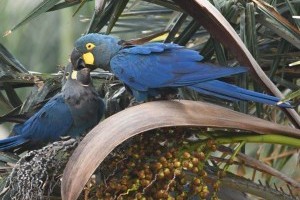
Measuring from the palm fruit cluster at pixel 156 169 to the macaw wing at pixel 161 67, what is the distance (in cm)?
25

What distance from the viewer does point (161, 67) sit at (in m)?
1.94

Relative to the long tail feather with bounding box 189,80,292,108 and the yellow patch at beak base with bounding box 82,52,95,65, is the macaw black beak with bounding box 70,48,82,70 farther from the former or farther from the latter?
the long tail feather with bounding box 189,80,292,108

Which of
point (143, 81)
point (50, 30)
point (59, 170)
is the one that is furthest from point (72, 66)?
point (50, 30)

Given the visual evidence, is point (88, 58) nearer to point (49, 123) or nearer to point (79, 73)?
point (79, 73)

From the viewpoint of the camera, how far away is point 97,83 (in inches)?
90.8

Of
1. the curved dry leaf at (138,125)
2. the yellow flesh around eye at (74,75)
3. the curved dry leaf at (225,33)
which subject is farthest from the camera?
the yellow flesh around eye at (74,75)

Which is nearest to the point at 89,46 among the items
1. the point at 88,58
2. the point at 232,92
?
the point at 88,58

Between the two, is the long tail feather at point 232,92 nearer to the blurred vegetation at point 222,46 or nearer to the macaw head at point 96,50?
the blurred vegetation at point 222,46

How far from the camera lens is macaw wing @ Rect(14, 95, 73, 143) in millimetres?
2258

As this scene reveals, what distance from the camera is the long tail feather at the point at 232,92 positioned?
1.76m

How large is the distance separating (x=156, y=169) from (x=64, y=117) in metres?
0.84

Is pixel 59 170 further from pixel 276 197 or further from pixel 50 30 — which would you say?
pixel 50 30

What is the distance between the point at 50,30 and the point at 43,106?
335 centimetres

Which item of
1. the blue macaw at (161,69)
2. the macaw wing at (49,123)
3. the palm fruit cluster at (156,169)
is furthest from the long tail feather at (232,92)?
the macaw wing at (49,123)
